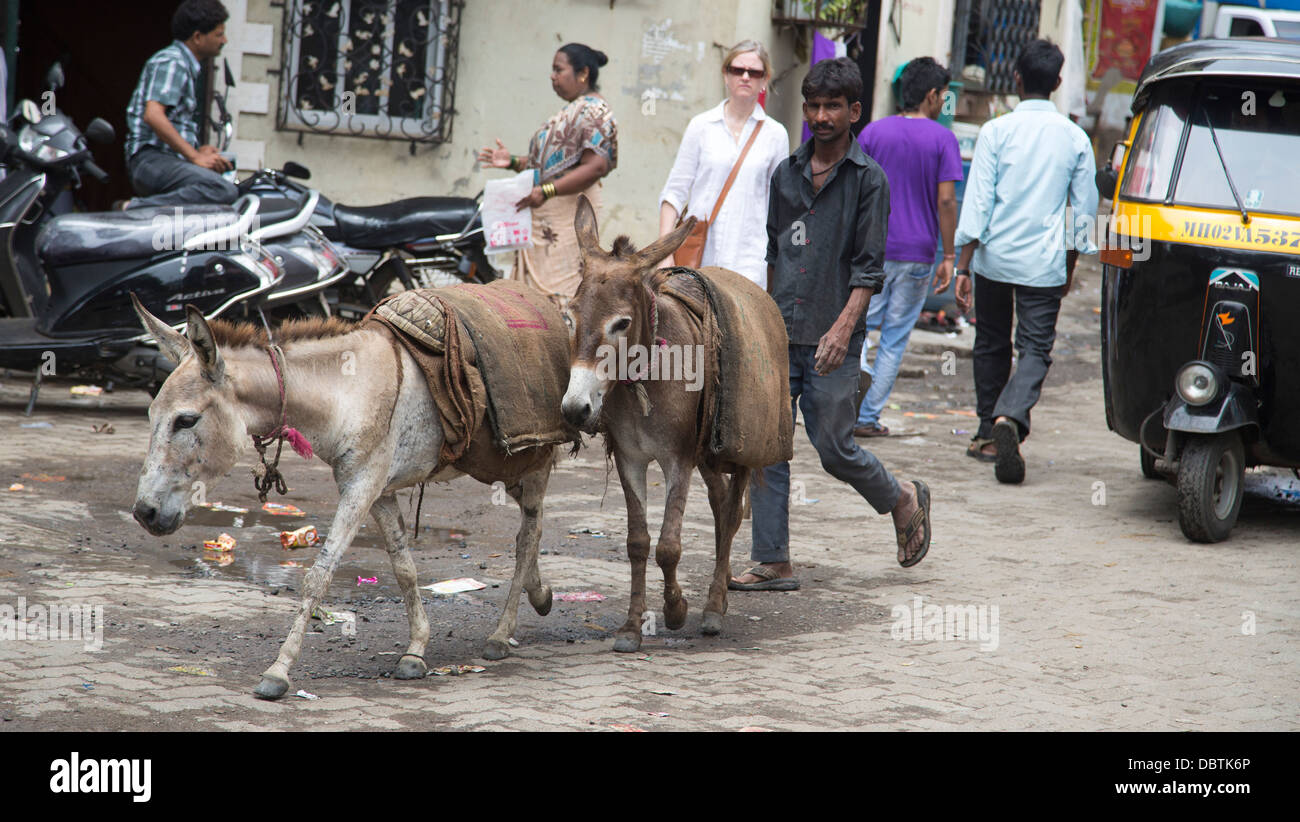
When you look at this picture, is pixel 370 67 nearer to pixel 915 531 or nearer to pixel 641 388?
pixel 915 531

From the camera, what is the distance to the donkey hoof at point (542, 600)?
212 inches

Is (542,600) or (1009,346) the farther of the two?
(1009,346)

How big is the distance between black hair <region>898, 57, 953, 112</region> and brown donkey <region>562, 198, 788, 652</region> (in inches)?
192

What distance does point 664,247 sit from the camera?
485 centimetres

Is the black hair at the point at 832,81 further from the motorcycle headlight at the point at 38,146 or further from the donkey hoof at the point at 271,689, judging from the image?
the motorcycle headlight at the point at 38,146

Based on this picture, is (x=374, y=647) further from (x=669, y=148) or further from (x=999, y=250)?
(x=669, y=148)

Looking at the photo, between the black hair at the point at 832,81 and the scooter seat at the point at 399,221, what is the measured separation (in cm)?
472

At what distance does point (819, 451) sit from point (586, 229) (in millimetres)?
1679

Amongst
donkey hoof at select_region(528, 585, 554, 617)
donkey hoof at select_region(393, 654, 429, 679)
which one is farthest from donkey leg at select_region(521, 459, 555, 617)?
donkey hoof at select_region(393, 654, 429, 679)

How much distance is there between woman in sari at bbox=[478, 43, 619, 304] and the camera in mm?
7922

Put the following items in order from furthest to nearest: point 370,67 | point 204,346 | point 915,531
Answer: point 370,67, point 915,531, point 204,346

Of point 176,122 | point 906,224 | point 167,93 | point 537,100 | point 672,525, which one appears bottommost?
point 672,525

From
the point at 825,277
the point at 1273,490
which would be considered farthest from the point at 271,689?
the point at 1273,490

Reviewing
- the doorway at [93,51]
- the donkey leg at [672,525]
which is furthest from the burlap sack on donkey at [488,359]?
the doorway at [93,51]
